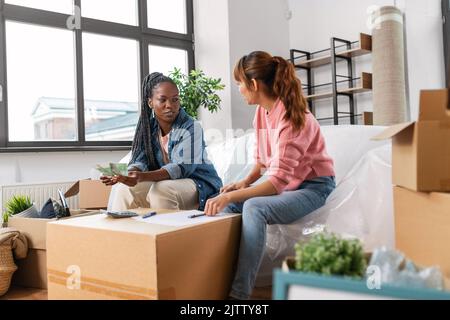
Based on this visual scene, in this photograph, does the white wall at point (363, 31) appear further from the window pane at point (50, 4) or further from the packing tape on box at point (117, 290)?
the packing tape on box at point (117, 290)

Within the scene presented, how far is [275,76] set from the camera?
1441 millimetres

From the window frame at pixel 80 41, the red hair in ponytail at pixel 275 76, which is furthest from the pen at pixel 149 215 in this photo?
the window frame at pixel 80 41

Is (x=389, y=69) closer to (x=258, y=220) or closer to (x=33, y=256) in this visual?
(x=258, y=220)

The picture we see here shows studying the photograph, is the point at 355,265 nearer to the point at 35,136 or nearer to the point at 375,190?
the point at 375,190

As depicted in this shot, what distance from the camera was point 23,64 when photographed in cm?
318

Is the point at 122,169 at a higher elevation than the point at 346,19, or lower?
lower

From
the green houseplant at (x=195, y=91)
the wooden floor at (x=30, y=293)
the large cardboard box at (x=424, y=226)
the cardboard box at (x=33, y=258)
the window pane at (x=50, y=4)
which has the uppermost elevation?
the window pane at (x=50, y=4)

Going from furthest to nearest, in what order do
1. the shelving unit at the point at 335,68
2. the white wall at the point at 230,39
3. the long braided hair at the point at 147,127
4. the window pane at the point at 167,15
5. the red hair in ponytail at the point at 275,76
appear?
the window pane at the point at 167,15 → the white wall at the point at 230,39 → the shelving unit at the point at 335,68 → the long braided hair at the point at 147,127 → the red hair in ponytail at the point at 275,76

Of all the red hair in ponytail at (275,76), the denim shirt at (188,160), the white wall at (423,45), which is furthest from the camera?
the white wall at (423,45)

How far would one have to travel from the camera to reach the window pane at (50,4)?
317 cm

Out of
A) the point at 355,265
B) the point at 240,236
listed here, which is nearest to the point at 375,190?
the point at 240,236

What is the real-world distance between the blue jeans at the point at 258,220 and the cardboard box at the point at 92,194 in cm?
149

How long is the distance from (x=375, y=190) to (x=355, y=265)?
87cm

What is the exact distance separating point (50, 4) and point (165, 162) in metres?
2.26
